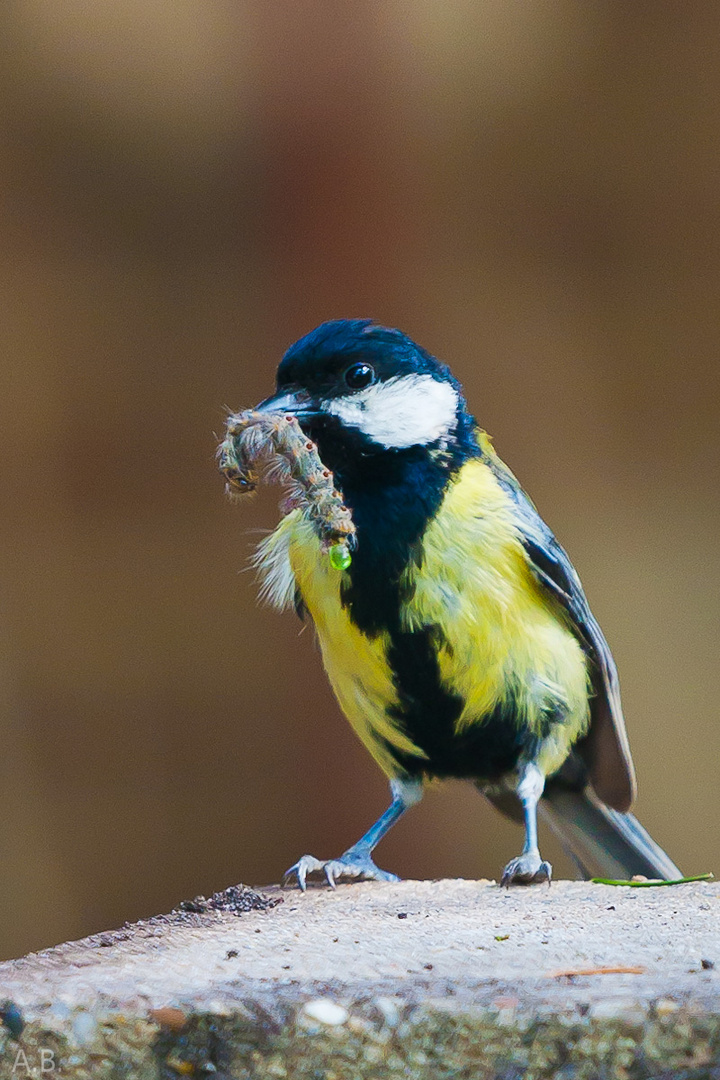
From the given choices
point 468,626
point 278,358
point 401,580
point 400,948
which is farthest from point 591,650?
point 278,358

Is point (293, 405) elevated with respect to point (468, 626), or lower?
elevated

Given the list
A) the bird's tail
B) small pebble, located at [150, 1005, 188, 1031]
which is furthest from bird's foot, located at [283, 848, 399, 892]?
small pebble, located at [150, 1005, 188, 1031]

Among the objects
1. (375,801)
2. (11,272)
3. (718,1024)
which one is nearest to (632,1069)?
(718,1024)

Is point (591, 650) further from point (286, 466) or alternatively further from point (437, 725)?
point (286, 466)

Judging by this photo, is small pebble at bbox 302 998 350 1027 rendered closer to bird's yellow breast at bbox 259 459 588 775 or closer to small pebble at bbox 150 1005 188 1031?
small pebble at bbox 150 1005 188 1031

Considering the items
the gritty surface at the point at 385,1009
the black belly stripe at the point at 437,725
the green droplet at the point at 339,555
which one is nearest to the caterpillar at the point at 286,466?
the green droplet at the point at 339,555

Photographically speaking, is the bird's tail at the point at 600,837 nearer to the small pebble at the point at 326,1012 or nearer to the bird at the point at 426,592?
the bird at the point at 426,592
